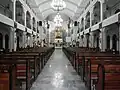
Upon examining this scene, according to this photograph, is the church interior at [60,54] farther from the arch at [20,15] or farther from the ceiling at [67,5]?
the ceiling at [67,5]

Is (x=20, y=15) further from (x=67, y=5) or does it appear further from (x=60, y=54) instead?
(x=67, y=5)

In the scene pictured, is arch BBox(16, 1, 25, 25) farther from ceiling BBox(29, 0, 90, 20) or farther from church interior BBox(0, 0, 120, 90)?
ceiling BBox(29, 0, 90, 20)

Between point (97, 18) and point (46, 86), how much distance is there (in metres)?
14.9

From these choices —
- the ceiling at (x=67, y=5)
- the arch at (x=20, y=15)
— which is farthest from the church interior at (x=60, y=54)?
the ceiling at (x=67, y=5)

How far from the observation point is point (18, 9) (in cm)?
1870

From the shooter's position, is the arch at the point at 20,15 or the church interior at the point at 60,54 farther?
the arch at the point at 20,15

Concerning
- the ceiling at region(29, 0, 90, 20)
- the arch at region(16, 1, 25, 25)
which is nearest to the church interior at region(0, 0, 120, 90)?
the arch at region(16, 1, 25, 25)

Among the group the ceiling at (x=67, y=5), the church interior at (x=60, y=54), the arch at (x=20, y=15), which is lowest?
the church interior at (x=60, y=54)

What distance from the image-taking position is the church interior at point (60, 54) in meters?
4.69

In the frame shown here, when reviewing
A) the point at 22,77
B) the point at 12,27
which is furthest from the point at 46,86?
the point at 12,27

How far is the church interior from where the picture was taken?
15.4 ft

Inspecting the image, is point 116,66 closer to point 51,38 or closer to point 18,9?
point 18,9

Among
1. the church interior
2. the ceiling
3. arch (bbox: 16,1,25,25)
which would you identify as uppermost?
the ceiling

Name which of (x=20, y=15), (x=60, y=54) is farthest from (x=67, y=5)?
(x=20, y=15)
